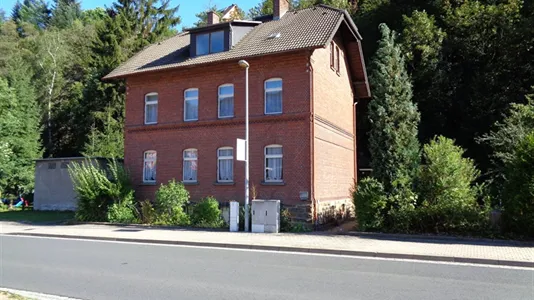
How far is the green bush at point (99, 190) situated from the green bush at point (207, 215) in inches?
168

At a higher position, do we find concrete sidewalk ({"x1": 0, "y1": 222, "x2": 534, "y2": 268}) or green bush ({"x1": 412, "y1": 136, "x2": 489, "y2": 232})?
green bush ({"x1": 412, "y1": 136, "x2": 489, "y2": 232})

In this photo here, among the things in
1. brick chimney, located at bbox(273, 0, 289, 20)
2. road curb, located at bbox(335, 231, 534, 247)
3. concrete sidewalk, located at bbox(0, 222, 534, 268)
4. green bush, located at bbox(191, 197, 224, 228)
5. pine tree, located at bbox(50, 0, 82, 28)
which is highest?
pine tree, located at bbox(50, 0, 82, 28)

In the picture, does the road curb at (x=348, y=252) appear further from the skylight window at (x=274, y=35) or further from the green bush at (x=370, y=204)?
the skylight window at (x=274, y=35)

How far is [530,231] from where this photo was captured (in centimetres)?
1344

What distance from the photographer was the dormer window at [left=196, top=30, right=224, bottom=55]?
22.1m

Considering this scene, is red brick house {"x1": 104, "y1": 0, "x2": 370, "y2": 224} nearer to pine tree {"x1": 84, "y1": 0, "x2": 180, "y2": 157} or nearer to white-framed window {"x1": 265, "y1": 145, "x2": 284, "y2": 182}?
white-framed window {"x1": 265, "y1": 145, "x2": 284, "y2": 182}

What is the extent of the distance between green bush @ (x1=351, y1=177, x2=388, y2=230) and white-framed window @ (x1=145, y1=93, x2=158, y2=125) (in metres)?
11.7

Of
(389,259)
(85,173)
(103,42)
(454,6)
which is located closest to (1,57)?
(103,42)

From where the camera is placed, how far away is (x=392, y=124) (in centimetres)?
1889

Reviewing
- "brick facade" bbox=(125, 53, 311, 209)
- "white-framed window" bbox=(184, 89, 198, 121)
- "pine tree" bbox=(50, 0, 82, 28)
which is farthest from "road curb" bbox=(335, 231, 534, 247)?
"pine tree" bbox=(50, 0, 82, 28)

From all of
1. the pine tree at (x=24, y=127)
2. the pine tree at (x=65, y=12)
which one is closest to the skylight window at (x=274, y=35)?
the pine tree at (x=24, y=127)

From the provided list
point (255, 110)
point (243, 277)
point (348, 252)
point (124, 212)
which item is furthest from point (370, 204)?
point (124, 212)

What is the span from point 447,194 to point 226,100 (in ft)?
35.1

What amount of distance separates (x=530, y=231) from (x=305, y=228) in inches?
300
